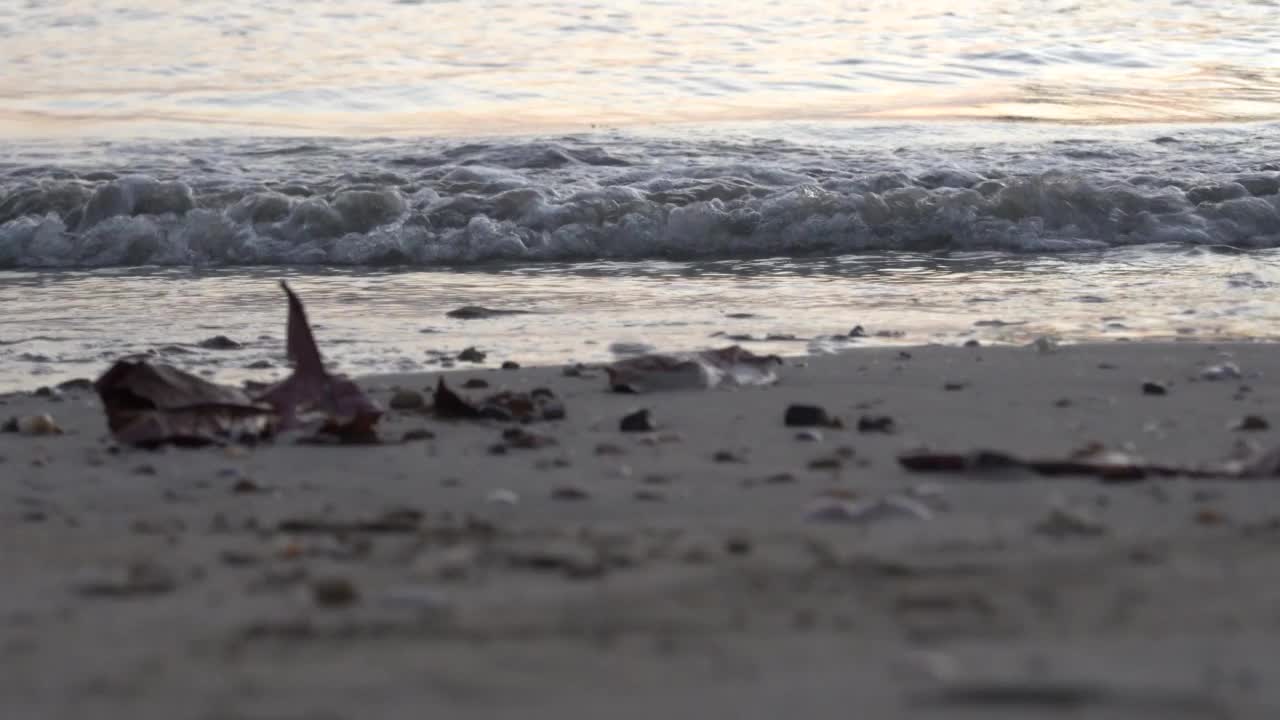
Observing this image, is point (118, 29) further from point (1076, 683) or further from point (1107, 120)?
point (1076, 683)

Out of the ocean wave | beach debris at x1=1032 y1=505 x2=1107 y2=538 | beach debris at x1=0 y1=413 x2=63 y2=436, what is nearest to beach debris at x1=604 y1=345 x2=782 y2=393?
beach debris at x1=0 y1=413 x2=63 y2=436

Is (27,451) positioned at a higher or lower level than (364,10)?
lower

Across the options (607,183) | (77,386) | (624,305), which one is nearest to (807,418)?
(77,386)

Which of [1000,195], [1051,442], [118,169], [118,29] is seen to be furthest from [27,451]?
[118,29]

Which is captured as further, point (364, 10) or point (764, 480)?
point (364, 10)

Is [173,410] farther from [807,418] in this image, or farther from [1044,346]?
[1044,346]

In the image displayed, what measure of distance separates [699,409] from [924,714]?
2.11 meters

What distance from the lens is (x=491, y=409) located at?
3.56 metres

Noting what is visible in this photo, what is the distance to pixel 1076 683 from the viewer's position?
165 cm

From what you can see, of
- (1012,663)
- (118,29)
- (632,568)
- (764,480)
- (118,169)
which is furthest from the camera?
(118,29)

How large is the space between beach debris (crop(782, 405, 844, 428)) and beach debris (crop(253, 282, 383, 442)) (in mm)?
854

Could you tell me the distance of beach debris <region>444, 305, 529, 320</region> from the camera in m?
5.73

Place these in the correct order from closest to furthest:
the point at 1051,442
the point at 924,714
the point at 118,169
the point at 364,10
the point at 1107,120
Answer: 1. the point at 924,714
2. the point at 1051,442
3. the point at 118,169
4. the point at 1107,120
5. the point at 364,10

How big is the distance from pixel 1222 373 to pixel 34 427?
109 inches
